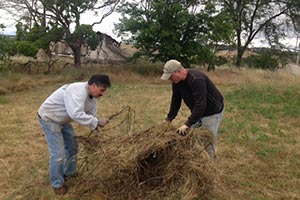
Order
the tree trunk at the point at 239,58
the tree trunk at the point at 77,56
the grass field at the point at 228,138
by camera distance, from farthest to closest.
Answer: the tree trunk at the point at 239,58, the tree trunk at the point at 77,56, the grass field at the point at 228,138

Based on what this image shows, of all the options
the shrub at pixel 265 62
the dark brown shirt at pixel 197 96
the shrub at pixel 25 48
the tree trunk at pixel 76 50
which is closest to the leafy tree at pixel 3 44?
the shrub at pixel 25 48

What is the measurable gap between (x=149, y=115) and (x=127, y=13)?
35.6 ft

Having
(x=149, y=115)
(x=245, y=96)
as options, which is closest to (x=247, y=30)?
(x=245, y=96)

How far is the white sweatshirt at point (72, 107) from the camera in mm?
3199

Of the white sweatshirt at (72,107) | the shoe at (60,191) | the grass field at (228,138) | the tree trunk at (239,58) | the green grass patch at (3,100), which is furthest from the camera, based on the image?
the tree trunk at (239,58)

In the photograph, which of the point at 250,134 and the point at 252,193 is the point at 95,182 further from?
the point at 250,134

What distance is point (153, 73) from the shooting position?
17.5 meters

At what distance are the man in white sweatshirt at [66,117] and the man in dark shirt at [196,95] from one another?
2.36ft

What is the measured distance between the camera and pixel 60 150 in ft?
11.5

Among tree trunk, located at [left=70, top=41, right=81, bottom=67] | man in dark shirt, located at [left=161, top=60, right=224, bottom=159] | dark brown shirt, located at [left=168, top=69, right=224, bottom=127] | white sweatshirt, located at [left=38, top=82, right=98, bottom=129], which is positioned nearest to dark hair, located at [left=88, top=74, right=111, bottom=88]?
white sweatshirt, located at [left=38, top=82, right=98, bottom=129]

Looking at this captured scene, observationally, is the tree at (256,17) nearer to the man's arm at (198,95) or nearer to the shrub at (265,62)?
the shrub at (265,62)

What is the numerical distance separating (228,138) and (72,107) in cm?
377

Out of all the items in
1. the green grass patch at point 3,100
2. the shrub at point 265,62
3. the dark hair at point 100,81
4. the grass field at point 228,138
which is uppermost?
the dark hair at point 100,81

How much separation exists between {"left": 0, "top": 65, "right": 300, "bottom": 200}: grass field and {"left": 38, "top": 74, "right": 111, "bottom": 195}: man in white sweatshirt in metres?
0.42
